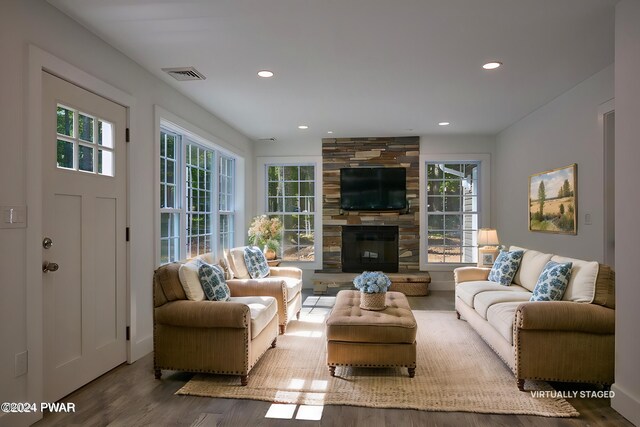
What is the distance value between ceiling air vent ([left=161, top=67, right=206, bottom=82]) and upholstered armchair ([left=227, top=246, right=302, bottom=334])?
1875mm

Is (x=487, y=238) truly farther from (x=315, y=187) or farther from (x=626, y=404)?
(x=626, y=404)

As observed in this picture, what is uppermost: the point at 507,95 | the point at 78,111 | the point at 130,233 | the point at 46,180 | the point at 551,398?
the point at 507,95

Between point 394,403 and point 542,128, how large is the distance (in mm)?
4012

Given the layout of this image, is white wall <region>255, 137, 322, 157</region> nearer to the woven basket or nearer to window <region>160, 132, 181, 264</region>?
window <region>160, 132, 181, 264</region>

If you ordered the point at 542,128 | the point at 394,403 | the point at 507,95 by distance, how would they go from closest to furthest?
1. the point at 394,403
2. the point at 507,95
3. the point at 542,128

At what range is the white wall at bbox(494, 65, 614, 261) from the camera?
13.1ft

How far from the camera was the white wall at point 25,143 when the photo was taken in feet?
7.75

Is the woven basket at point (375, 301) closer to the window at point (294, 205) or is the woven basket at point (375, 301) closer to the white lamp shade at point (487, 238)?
the white lamp shade at point (487, 238)

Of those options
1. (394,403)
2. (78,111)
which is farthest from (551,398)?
(78,111)

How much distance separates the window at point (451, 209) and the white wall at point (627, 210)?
445 centimetres

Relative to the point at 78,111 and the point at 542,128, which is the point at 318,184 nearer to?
the point at 542,128

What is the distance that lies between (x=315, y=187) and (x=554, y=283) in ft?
15.2

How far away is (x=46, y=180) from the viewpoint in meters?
2.67

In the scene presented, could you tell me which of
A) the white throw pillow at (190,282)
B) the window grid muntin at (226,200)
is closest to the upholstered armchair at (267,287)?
the white throw pillow at (190,282)
